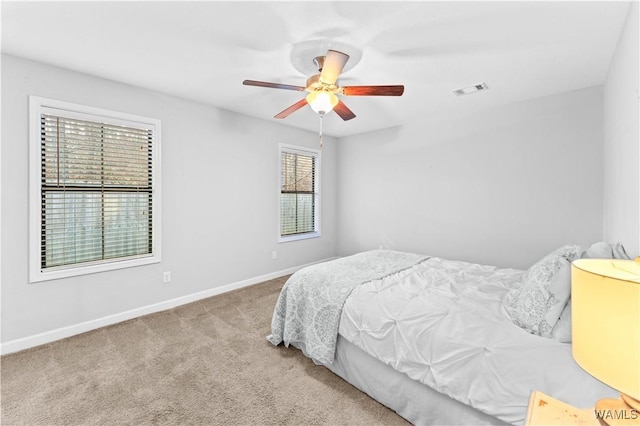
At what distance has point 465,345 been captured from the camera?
4.80ft

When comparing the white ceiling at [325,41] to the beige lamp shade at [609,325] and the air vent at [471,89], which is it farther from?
the beige lamp shade at [609,325]

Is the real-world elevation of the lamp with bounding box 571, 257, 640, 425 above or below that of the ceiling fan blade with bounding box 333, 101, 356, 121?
below

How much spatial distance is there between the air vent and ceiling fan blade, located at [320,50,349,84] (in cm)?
169

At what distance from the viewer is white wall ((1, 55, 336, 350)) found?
2.33m

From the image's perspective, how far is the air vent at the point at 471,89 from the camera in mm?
2863

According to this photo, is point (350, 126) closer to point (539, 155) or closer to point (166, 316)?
point (539, 155)

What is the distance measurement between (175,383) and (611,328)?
2.36m

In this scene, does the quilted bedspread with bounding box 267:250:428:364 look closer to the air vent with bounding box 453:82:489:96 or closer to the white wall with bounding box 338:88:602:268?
the white wall with bounding box 338:88:602:268

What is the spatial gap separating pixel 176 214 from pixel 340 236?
297 centimetres

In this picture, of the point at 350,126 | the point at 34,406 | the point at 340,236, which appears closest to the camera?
the point at 34,406

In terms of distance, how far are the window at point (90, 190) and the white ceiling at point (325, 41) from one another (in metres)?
0.47

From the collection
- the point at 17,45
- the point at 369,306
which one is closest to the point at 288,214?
the point at 369,306

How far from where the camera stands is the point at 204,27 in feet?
6.28

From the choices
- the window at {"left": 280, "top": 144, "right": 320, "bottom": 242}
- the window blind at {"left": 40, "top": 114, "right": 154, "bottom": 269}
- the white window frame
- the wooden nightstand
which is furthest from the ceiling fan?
the window at {"left": 280, "top": 144, "right": 320, "bottom": 242}
